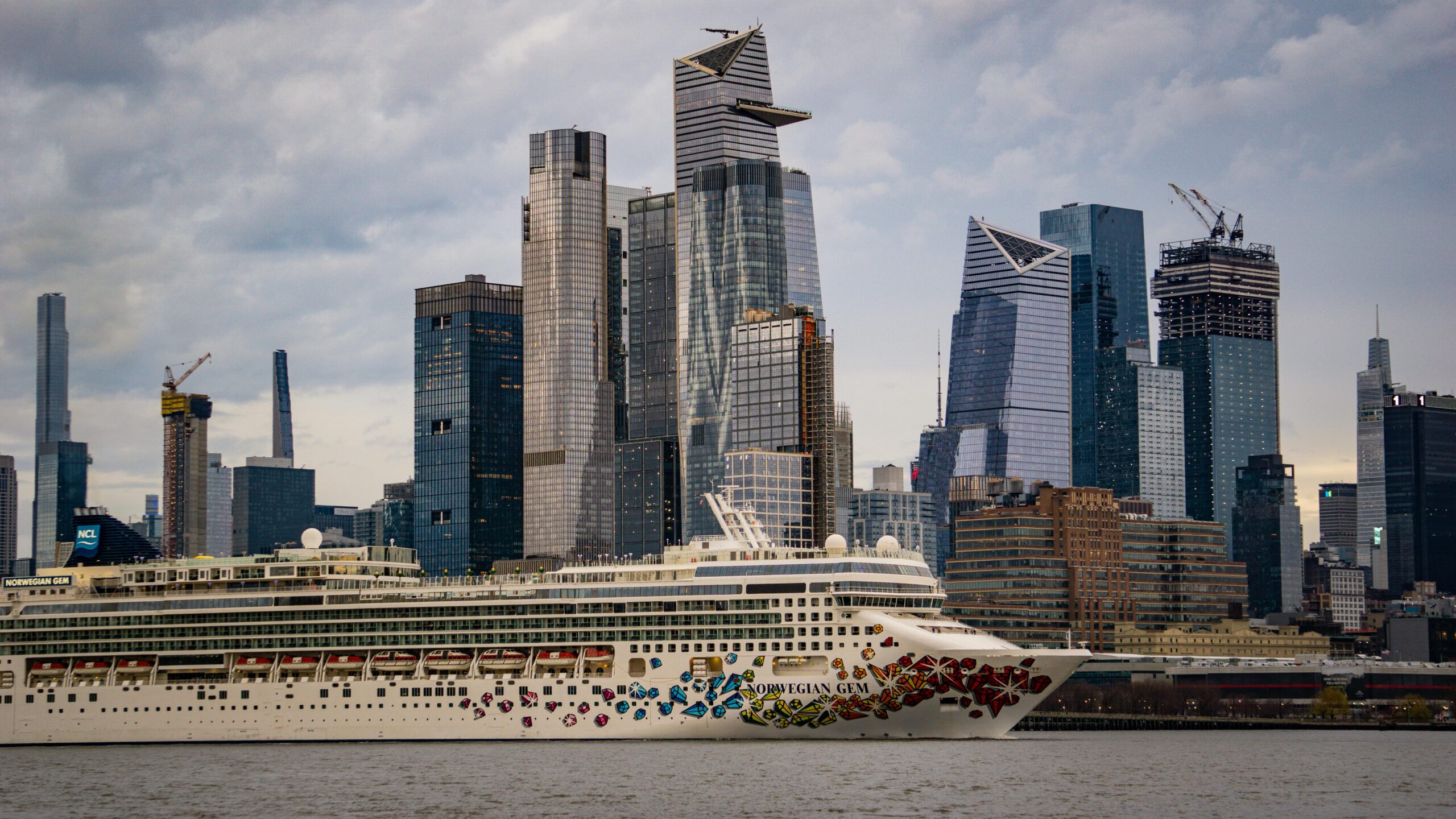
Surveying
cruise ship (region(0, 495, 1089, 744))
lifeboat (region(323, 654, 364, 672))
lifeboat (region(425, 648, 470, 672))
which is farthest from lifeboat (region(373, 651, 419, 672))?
lifeboat (region(323, 654, 364, 672))

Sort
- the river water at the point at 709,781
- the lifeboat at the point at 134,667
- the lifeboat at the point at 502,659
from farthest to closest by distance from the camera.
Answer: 1. the lifeboat at the point at 134,667
2. the lifeboat at the point at 502,659
3. the river water at the point at 709,781

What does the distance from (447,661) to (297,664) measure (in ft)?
35.4

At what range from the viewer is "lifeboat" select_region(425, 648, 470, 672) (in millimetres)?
127150

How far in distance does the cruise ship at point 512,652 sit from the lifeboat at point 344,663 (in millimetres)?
120

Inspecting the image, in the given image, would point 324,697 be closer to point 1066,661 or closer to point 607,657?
point 607,657

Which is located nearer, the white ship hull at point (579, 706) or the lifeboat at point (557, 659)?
the white ship hull at point (579, 706)

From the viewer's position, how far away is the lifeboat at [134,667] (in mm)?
133375

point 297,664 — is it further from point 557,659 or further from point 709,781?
point 709,781

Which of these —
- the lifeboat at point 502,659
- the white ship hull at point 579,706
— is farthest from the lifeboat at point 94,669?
the lifeboat at point 502,659

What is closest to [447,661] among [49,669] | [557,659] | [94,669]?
[557,659]

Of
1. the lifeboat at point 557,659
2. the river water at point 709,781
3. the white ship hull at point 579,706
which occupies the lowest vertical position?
the river water at point 709,781

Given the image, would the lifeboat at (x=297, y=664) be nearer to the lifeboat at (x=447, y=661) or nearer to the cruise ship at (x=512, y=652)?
the cruise ship at (x=512, y=652)

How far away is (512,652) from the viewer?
12656 cm

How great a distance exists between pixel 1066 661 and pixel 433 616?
4179cm
